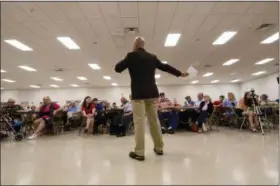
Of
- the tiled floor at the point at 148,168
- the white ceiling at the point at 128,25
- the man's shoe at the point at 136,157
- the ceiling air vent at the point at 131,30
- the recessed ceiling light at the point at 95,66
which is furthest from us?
the recessed ceiling light at the point at 95,66

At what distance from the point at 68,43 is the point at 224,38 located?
4.75 metres

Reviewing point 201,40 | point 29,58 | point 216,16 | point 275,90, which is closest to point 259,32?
point 201,40

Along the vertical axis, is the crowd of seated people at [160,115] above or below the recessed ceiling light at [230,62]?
below

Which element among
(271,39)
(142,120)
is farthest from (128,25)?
(271,39)

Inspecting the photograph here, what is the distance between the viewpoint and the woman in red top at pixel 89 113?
4789mm

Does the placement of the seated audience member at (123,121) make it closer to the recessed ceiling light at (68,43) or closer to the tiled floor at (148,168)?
the tiled floor at (148,168)

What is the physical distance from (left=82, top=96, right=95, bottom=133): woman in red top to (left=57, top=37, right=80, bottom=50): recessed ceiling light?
196 centimetres

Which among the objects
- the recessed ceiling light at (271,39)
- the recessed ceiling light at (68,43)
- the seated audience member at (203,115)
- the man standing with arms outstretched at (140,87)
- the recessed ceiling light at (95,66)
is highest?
the recessed ceiling light at (271,39)

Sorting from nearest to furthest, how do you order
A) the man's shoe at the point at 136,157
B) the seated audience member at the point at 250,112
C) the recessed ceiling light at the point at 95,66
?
the man's shoe at the point at 136,157 → the seated audience member at the point at 250,112 → the recessed ceiling light at the point at 95,66

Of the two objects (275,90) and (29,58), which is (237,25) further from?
(275,90)

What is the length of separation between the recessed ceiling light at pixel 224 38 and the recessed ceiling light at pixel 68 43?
439 centimetres

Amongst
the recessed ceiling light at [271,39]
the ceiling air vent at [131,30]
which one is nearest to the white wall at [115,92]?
the recessed ceiling light at [271,39]

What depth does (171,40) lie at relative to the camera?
6.03 meters

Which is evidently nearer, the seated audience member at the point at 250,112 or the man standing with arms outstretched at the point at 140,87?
the man standing with arms outstretched at the point at 140,87
